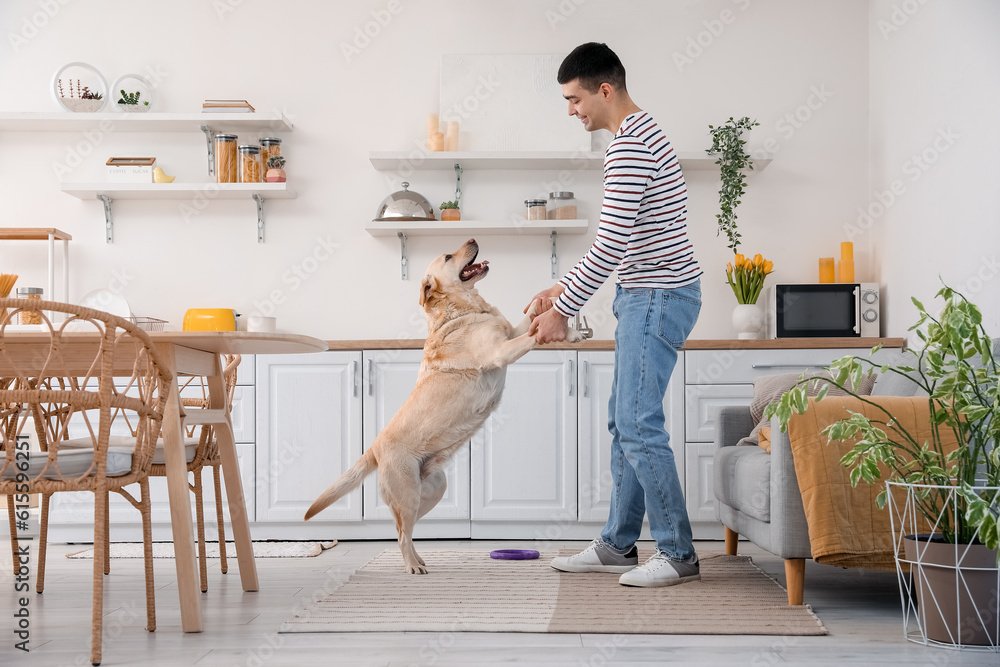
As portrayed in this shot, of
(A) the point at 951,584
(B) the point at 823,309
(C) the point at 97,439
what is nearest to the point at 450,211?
(B) the point at 823,309

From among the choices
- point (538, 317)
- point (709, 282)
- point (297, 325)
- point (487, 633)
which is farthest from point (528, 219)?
point (487, 633)

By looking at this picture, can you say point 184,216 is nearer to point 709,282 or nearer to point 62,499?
point 62,499

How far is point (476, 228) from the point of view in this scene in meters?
3.99

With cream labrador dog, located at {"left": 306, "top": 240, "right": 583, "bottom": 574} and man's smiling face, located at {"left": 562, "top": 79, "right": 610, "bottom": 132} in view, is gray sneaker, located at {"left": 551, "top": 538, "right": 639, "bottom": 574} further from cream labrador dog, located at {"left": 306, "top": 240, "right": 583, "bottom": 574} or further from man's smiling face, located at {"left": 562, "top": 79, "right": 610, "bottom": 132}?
man's smiling face, located at {"left": 562, "top": 79, "right": 610, "bottom": 132}

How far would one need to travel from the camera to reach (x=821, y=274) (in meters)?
4.00

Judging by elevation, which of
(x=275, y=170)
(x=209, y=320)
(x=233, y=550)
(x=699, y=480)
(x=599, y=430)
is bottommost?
(x=233, y=550)

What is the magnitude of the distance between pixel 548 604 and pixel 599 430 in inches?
54.5

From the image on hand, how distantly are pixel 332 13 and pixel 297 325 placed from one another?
5.28 ft

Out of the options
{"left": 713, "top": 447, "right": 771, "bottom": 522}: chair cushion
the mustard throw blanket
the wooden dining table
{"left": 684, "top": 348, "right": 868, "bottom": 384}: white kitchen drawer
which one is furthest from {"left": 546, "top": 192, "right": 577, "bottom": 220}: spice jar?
the mustard throw blanket

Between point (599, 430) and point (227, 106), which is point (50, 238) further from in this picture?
point (599, 430)

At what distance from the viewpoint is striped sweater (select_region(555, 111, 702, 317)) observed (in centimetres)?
233

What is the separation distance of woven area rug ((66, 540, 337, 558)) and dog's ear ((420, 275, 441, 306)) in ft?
3.83

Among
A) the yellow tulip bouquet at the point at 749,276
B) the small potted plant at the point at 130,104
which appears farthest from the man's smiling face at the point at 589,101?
the small potted plant at the point at 130,104

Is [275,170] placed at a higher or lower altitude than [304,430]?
higher
